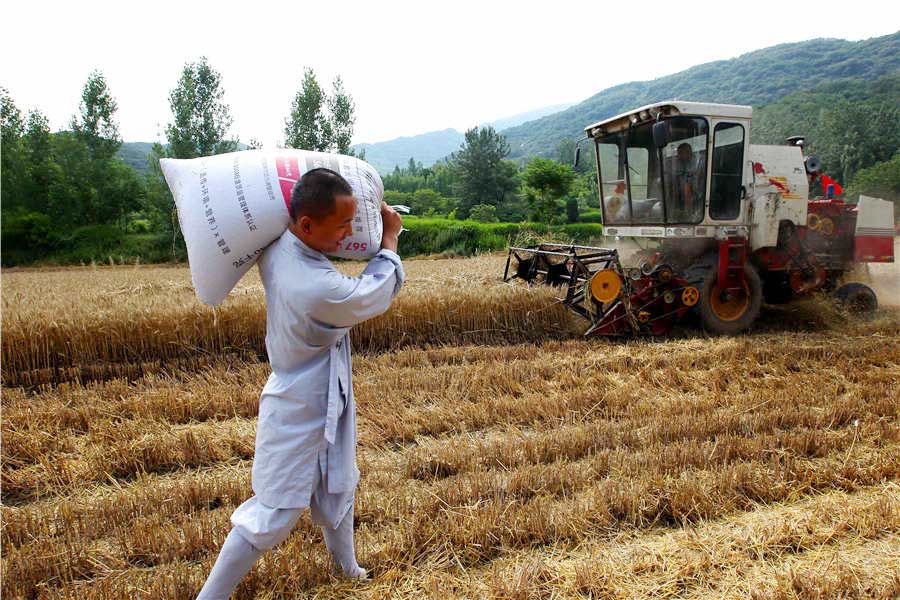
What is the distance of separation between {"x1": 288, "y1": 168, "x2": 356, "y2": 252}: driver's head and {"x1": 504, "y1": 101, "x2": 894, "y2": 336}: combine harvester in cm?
544

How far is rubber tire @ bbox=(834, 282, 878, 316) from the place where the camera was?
8.12 metres

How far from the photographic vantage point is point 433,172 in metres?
88.2

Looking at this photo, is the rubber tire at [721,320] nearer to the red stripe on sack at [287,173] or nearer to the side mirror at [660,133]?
the side mirror at [660,133]

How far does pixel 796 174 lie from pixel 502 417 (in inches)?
251

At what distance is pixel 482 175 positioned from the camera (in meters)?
51.2

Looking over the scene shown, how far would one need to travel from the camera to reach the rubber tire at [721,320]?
285 inches

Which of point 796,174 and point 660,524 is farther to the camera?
point 796,174

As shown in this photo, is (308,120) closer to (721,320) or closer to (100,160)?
(100,160)

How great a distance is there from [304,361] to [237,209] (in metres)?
0.60

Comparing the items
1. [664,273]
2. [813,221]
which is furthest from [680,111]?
[813,221]

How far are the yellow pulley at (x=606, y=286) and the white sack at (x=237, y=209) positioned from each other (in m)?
5.27

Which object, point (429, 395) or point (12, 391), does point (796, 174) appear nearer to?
point (429, 395)

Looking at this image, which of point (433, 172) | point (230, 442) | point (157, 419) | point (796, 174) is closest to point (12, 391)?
point (157, 419)

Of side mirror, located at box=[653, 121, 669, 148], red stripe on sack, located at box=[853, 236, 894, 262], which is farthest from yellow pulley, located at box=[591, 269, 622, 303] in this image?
red stripe on sack, located at box=[853, 236, 894, 262]
